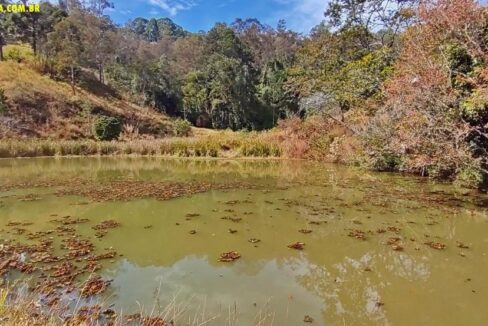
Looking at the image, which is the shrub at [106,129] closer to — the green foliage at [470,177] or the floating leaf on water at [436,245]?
the green foliage at [470,177]

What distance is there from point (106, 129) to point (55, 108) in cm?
554

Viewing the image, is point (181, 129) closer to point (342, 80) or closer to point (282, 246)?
point (342, 80)

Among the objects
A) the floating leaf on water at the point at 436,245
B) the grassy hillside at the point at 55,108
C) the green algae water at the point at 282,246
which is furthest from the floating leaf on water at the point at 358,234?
the grassy hillside at the point at 55,108

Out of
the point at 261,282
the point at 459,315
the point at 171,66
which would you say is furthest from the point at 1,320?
the point at 171,66

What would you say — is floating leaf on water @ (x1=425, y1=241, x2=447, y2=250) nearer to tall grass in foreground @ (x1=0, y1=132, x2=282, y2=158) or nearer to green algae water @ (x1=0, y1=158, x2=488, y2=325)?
green algae water @ (x1=0, y1=158, x2=488, y2=325)

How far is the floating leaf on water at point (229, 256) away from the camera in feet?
16.5

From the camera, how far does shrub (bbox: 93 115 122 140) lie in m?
23.9

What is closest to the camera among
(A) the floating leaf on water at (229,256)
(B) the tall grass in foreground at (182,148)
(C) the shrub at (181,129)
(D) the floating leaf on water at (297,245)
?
(A) the floating leaf on water at (229,256)

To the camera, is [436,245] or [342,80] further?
[342,80]

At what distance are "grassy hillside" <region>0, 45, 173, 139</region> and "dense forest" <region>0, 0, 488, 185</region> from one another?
1.36 meters

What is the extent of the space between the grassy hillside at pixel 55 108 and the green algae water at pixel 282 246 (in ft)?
50.0

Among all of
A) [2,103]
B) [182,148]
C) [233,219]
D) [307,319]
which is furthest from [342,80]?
[2,103]

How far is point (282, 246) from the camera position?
18.7 feet

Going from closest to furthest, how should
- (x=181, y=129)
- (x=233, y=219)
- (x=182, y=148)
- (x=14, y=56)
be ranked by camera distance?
(x=233, y=219) → (x=182, y=148) → (x=181, y=129) → (x=14, y=56)
